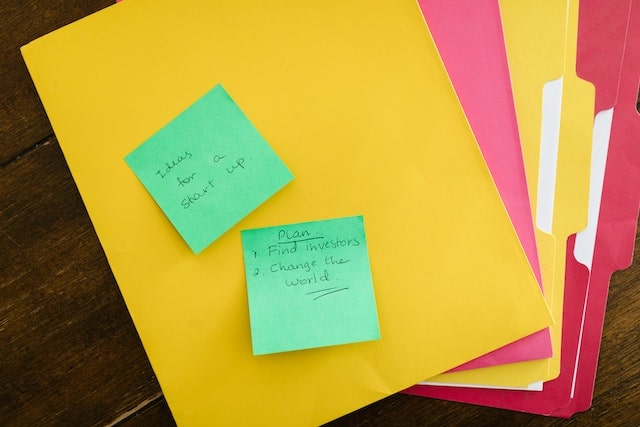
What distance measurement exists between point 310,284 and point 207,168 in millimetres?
157

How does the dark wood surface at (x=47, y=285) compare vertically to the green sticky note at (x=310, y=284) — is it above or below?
above

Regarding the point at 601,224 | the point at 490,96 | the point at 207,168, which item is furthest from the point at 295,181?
the point at 601,224

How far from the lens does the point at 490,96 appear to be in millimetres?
576

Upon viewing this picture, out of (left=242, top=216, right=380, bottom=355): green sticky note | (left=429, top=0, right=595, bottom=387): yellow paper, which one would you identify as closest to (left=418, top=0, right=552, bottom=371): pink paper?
(left=429, top=0, right=595, bottom=387): yellow paper

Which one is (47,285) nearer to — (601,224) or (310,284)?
(310,284)

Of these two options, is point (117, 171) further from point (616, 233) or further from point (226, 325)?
point (616, 233)

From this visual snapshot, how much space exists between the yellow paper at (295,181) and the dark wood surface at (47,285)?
2 centimetres

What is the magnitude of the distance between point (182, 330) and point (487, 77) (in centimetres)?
41

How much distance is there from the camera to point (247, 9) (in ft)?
1.81

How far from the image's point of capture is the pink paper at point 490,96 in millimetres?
573

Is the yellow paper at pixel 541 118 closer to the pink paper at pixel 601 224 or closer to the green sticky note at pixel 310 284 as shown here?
the pink paper at pixel 601 224

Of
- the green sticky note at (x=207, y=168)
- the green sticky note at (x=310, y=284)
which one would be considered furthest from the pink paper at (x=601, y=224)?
the green sticky note at (x=207, y=168)

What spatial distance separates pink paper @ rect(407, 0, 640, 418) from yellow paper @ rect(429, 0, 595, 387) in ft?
0.06

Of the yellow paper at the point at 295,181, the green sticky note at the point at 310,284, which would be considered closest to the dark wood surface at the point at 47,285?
the yellow paper at the point at 295,181
